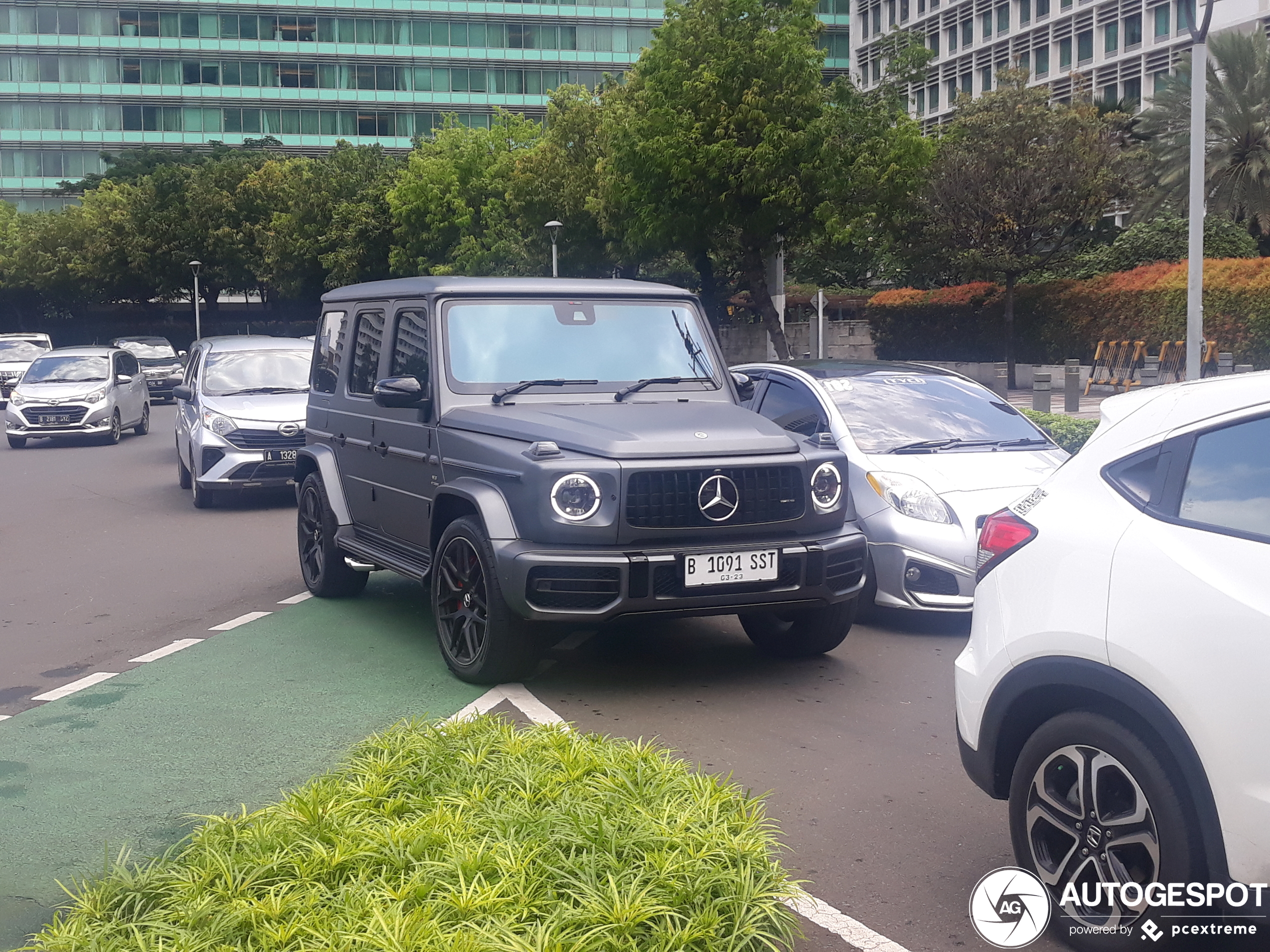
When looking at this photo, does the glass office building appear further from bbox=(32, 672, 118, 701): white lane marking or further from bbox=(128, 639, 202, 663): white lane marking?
bbox=(32, 672, 118, 701): white lane marking

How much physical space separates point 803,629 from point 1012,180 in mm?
29951

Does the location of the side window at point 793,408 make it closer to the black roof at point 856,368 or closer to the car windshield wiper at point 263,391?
the black roof at point 856,368

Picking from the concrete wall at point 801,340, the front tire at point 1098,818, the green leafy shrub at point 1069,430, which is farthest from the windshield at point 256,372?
the concrete wall at point 801,340

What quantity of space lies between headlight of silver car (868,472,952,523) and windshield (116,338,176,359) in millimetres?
34370

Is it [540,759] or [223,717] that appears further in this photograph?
[223,717]

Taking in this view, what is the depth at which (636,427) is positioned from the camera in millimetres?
6641

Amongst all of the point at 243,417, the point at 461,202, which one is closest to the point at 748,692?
the point at 243,417

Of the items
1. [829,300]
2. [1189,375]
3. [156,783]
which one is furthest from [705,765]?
[829,300]

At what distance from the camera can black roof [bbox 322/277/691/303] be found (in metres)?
7.72

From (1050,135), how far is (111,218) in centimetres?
5523

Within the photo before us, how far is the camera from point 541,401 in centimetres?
734

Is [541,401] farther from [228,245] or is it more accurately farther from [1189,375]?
[228,245]

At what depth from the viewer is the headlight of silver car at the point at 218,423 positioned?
47.2 ft

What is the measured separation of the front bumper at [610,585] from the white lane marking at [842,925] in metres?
2.28
